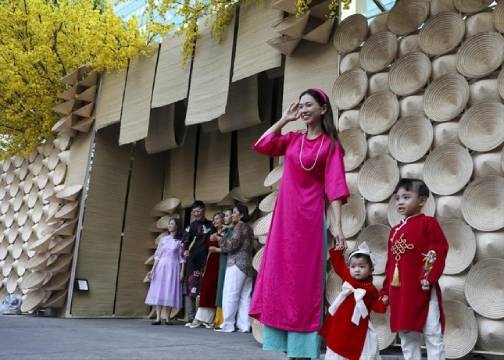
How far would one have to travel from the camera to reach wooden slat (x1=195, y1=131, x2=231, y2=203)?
6738 mm

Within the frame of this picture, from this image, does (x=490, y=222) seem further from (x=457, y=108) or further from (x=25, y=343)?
A: (x=25, y=343)

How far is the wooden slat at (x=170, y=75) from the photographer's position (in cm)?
550

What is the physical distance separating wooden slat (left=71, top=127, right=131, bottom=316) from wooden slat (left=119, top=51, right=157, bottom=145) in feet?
2.85

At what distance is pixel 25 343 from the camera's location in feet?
11.9

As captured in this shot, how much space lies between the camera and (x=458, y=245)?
3.28m

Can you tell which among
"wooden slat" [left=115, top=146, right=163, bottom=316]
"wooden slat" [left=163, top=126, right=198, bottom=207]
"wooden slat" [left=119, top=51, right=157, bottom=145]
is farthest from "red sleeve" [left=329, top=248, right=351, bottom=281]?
"wooden slat" [left=115, top=146, right=163, bottom=316]

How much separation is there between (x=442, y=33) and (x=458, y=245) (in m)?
1.45

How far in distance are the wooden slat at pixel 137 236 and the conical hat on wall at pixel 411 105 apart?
448 cm

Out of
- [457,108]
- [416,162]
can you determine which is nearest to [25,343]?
[416,162]

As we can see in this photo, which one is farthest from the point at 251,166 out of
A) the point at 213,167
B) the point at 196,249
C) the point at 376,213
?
the point at 376,213

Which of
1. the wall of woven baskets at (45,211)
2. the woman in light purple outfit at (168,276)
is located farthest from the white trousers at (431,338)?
the wall of woven baskets at (45,211)

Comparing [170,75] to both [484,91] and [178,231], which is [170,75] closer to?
[178,231]

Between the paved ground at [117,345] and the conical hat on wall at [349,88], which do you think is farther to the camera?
the conical hat on wall at [349,88]

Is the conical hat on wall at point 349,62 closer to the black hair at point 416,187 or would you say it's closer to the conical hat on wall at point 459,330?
the black hair at point 416,187
